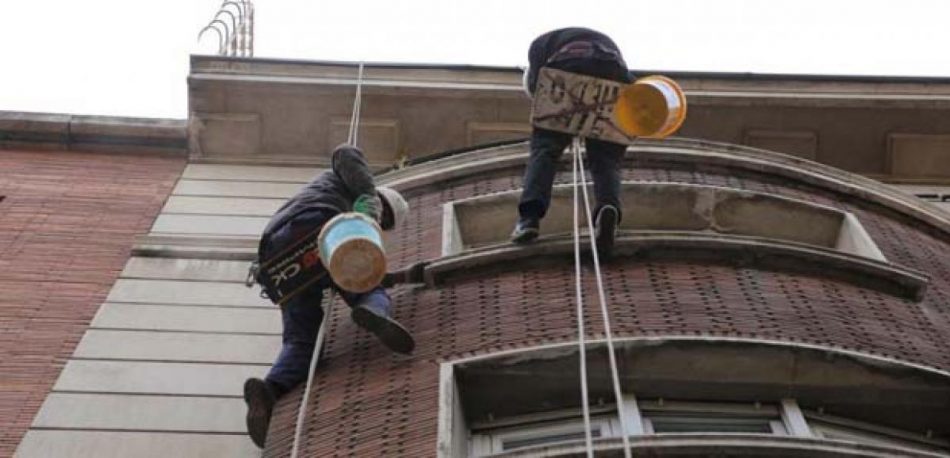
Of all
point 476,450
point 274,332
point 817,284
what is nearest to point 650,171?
point 817,284

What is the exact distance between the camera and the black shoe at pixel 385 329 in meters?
8.22

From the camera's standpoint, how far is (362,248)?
7672 millimetres

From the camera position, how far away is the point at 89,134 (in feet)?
49.6

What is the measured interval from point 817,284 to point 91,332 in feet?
17.4

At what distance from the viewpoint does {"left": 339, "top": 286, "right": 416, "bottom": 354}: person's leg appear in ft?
27.0

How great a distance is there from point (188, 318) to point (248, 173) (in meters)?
4.00

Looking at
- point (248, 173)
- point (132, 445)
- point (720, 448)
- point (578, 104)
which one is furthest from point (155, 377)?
point (248, 173)

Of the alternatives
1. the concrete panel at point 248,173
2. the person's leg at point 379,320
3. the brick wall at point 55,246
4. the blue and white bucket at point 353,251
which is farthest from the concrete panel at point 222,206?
the blue and white bucket at point 353,251

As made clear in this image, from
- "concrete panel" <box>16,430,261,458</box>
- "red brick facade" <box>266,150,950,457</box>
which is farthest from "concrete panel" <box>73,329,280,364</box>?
"concrete panel" <box>16,430,261,458</box>

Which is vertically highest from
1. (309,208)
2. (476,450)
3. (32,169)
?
(32,169)

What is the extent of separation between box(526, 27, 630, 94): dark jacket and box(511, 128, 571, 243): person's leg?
1.64 ft

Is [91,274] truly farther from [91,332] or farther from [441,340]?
[441,340]

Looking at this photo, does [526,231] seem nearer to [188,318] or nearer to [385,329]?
[385,329]

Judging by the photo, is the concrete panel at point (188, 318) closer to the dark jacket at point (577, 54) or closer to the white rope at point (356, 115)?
the white rope at point (356, 115)
